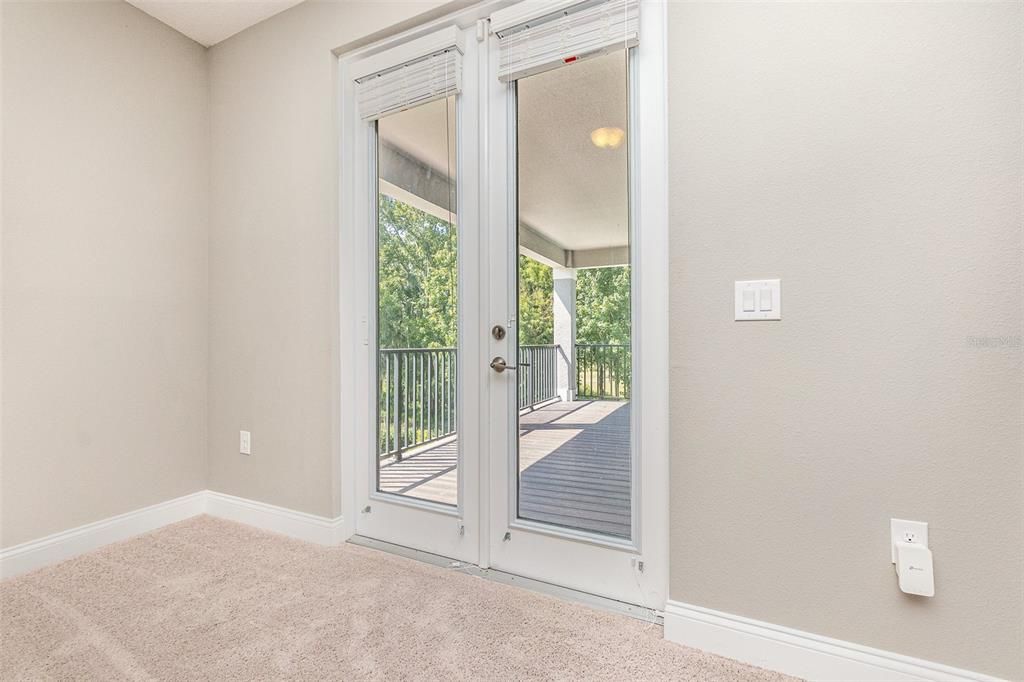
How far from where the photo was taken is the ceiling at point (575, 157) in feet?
5.89

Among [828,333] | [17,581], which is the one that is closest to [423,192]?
[828,333]

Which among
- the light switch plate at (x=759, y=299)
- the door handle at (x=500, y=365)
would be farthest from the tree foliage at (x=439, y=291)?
the light switch plate at (x=759, y=299)

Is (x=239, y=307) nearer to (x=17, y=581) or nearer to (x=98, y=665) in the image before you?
(x=17, y=581)

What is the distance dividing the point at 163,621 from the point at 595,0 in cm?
259

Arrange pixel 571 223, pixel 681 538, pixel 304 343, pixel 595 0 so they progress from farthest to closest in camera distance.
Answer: pixel 304 343 → pixel 571 223 → pixel 595 0 → pixel 681 538

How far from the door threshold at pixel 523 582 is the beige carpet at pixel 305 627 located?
Result: 4 cm

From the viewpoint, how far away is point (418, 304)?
7.33 ft

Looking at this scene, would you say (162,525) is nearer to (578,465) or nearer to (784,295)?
(578,465)

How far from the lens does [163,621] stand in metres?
1.65

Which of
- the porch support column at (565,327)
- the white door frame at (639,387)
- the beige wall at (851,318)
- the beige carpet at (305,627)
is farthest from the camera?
the porch support column at (565,327)

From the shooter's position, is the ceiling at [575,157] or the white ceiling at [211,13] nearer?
the ceiling at [575,157]

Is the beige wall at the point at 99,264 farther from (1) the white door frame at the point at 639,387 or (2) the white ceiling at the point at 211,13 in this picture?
(1) the white door frame at the point at 639,387

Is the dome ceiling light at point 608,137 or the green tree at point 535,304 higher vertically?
the dome ceiling light at point 608,137

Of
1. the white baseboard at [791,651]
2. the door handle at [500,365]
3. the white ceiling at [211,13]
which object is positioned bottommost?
the white baseboard at [791,651]
